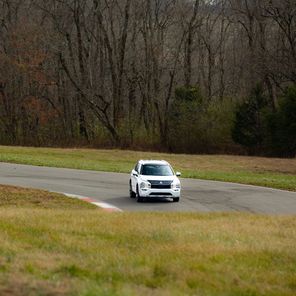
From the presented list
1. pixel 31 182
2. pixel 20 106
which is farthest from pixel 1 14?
pixel 31 182

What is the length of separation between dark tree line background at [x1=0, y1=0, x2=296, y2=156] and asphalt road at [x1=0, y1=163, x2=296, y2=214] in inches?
976

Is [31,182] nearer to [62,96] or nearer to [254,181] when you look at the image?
[254,181]

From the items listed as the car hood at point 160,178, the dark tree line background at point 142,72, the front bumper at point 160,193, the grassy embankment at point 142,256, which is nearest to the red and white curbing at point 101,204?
the front bumper at point 160,193

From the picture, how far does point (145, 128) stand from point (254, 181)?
105 feet

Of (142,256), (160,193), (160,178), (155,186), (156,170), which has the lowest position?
(160,193)

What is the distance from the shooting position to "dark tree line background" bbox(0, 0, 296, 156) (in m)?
57.0

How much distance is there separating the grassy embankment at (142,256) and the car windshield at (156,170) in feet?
32.4

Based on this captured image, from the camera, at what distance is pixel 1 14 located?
217ft

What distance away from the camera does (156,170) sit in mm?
25375

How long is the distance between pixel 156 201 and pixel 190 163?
19337mm

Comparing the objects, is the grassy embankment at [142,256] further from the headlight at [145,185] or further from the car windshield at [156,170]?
the car windshield at [156,170]

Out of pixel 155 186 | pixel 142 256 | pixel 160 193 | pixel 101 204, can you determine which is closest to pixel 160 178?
pixel 155 186

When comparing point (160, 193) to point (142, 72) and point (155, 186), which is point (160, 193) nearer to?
point (155, 186)

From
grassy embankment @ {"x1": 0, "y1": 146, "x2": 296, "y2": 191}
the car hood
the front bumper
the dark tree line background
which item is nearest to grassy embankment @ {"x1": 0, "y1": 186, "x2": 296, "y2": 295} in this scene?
the front bumper
